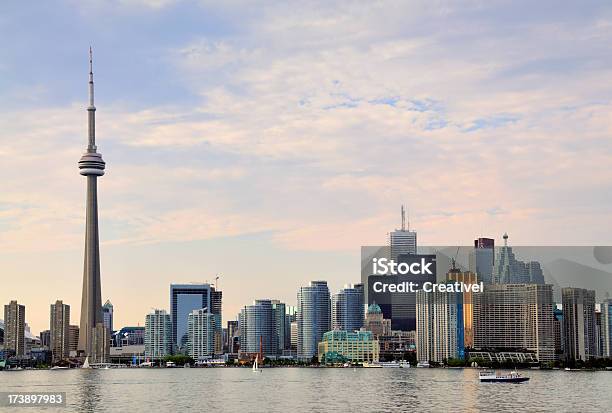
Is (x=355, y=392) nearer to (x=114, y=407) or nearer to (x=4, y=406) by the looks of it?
(x=114, y=407)

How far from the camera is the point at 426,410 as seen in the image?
93.1m

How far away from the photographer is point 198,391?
130m

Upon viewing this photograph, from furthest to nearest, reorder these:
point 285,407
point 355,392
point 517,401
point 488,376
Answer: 1. point 488,376
2. point 355,392
3. point 517,401
4. point 285,407

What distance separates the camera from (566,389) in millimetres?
136375

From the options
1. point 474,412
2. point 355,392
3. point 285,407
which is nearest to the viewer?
point 474,412

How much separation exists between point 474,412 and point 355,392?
3554 cm

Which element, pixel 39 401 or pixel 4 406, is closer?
pixel 4 406

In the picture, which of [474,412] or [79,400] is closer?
[474,412]

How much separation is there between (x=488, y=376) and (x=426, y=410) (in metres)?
68.3

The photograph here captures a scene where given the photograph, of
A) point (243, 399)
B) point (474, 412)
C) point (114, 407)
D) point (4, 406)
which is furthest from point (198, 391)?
point (474, 412)

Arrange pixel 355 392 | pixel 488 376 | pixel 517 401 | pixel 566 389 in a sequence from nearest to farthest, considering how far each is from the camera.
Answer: pixel 517 401
pixel 355 392
pixel 566 389
pixel 488 376

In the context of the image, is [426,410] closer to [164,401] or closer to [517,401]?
[517,401]

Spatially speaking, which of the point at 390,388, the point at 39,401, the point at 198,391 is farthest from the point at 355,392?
the point at 39,401

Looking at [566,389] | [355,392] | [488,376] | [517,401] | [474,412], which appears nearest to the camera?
[474,412]
